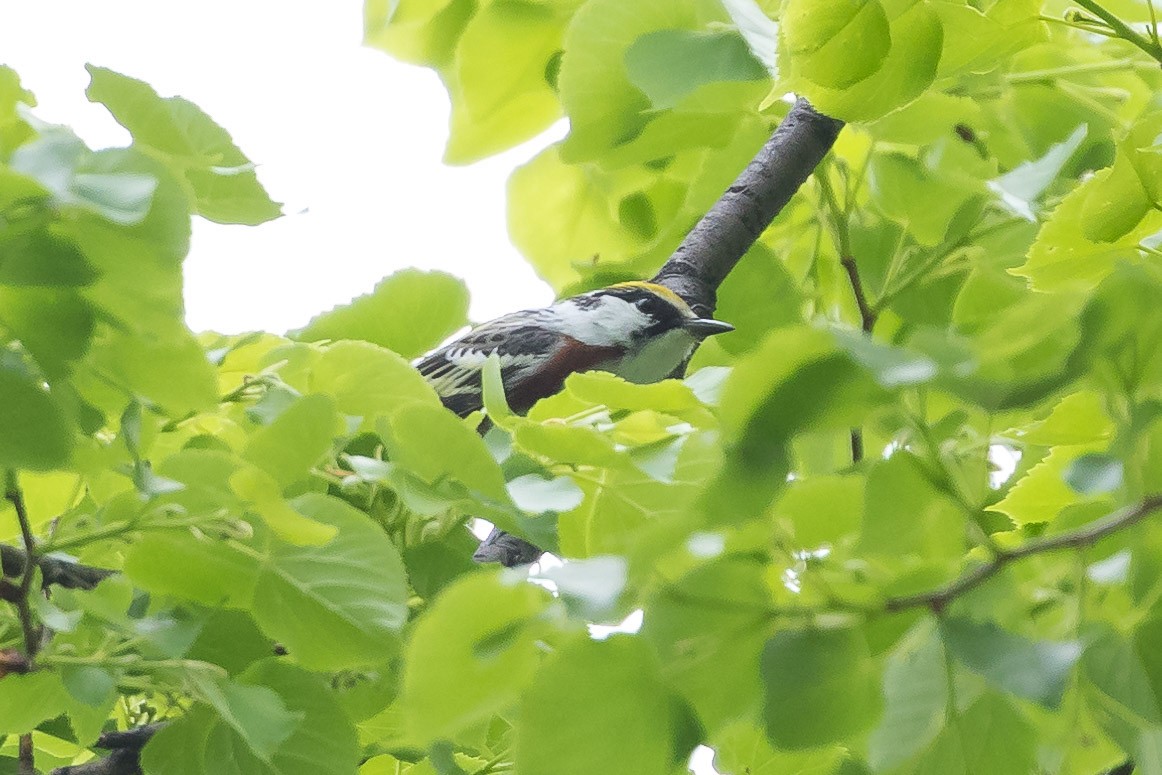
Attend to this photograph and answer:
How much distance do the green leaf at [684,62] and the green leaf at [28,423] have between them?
49cm

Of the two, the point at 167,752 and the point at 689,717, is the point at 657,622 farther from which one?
the point at 167,752

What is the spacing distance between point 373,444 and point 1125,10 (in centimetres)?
64

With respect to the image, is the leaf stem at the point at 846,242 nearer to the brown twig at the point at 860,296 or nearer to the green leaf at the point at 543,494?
the brown twig at the point at 860,296

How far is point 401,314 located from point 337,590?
0.28 m

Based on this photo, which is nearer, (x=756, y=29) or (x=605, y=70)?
(x=756, y=29)

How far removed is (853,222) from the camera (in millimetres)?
1011

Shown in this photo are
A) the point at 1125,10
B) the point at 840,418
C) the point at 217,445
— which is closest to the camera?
the point at 840,418

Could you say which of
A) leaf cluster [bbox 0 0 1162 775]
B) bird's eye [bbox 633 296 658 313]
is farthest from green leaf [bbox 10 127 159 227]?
bird's eye [bbox 633 296 658 313]

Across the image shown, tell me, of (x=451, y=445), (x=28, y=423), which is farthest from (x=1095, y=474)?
(x=28, y=423)

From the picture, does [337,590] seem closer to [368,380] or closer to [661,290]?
[368,380]

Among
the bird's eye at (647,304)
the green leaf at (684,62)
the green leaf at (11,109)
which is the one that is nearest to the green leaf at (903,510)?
the green leaf at (11,109)

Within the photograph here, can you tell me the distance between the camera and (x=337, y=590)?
0.50 metres

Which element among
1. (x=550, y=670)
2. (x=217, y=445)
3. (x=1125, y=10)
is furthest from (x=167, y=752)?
(x=1125, y=10)

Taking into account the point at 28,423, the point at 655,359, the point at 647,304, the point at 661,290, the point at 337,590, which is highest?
the point at 28,423
